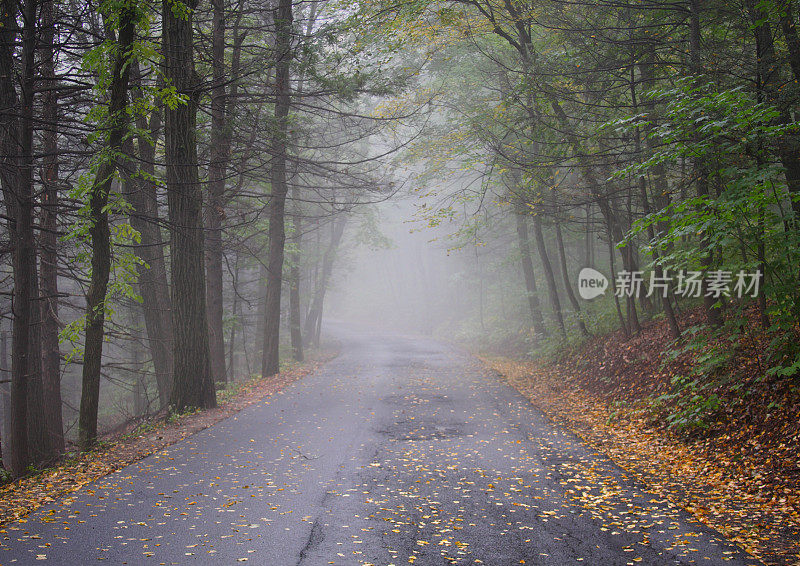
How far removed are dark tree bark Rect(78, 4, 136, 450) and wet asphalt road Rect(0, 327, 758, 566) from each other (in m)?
1.85

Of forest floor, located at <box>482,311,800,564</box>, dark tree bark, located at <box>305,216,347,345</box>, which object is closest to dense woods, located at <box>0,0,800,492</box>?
forest floor, located at <box>482,311,800,564</box>

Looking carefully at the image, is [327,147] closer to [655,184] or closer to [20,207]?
[20,207]

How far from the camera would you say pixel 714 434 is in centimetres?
667

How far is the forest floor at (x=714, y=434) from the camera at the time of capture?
4.62 meters

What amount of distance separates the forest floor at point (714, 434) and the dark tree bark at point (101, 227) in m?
7.36

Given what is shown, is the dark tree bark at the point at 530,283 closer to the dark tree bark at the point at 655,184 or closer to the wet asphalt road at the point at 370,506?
the dark tree bark at the point at 655,184

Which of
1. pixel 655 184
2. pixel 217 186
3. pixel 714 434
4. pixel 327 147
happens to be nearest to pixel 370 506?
pixel 714 434

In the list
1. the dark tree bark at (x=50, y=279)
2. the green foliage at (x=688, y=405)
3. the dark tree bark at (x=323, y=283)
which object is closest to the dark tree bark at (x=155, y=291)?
the dark tree bark at (x=50, y=279)

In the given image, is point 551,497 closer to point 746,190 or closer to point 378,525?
point 378,525

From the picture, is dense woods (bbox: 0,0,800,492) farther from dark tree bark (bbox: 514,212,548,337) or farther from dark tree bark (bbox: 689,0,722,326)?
dark tree bark (bbox: 514,212,548,337)

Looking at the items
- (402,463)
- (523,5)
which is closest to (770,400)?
(402,463)

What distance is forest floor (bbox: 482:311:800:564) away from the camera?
15.2 feet

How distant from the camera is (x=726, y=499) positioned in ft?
16.5

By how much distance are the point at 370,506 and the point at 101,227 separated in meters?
5.81
